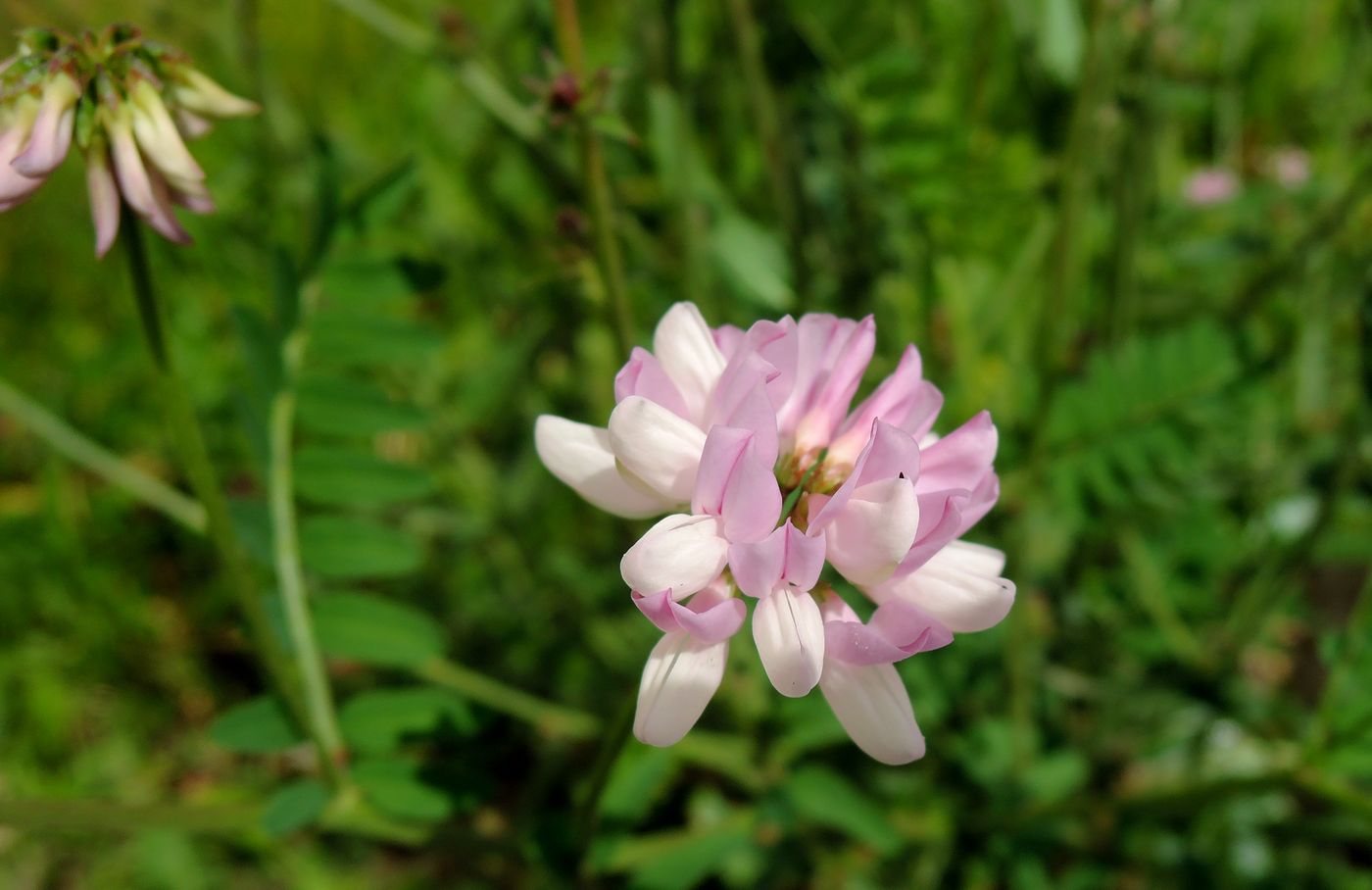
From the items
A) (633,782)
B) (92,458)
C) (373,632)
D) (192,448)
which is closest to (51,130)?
(192,448)

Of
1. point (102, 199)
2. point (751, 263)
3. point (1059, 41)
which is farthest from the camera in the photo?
point (1059, 41)

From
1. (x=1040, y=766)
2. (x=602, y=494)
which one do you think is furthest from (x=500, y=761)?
(x=602, y=494)

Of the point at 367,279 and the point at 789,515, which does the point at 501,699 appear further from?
the point at 789,515

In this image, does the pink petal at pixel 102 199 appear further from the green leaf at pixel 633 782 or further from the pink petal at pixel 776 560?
the green leaf at pixel 633 782

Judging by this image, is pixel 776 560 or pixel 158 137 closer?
pixel 776 560

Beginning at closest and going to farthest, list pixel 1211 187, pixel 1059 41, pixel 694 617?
pixel 694 617 → pixel 1059 41 → pixel 1211 187

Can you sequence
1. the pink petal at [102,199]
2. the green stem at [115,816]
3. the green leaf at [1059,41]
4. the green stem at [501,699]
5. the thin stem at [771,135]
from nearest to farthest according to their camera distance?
the pink petal at [102,199] → the green stem at [115,816] → the thin stem at [771,135] → the green stem at [501,699] → the green leaf at [1059,41]

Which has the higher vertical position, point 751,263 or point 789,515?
point 751,263

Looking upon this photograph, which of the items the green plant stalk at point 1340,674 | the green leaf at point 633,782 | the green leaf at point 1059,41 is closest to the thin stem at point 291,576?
the green leaf at point 633,782
